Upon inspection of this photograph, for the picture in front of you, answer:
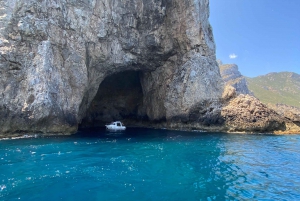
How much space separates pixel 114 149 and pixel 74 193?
904cm

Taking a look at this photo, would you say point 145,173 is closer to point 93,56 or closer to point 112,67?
point 93,56

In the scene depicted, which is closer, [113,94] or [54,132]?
[54,132]

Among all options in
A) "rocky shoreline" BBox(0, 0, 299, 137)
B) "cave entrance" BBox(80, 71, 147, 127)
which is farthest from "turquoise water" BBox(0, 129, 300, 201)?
"cave entrance" BBox(80, 71, 147, 127)

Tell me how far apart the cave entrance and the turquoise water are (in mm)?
26501

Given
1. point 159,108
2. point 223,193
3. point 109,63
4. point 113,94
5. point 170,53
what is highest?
point 170,53

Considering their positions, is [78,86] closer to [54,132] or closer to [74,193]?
[54,132]

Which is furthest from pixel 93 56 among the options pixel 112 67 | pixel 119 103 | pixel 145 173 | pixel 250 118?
pixel 250 118

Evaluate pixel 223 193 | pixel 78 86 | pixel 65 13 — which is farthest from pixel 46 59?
pixel 223 193

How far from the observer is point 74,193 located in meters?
9.12

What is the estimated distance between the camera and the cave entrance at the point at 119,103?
145 ft

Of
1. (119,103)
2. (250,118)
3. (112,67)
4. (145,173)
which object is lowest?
(145,173)

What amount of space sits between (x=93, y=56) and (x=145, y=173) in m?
22.2

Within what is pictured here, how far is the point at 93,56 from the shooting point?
1188 inches

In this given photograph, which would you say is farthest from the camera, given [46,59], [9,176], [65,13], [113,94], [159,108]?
[113,94]
